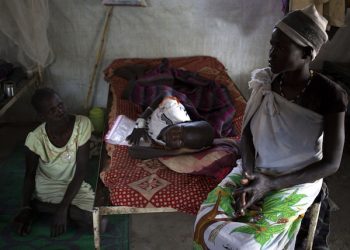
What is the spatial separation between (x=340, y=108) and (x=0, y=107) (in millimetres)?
2333

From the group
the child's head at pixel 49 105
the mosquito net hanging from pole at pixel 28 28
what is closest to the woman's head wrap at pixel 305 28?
the child's head at pixel 49 105

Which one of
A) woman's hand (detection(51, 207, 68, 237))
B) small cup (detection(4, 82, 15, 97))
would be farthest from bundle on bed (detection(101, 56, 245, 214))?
small cup (detection(4, 82, 15, 97))

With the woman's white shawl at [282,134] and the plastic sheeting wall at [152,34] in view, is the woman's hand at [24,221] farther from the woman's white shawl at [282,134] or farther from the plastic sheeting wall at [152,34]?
the plastic sheeting wall at [152,34]

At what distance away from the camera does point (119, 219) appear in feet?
8.21

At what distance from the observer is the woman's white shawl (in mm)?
1688

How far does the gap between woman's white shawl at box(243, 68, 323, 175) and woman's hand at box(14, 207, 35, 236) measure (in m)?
1.45

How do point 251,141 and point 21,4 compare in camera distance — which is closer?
point 251,141

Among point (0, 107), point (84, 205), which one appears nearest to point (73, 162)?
point (84, 205)

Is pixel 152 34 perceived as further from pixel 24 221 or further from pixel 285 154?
pixel 285 154

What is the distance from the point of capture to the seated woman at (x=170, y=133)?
213 centimetres

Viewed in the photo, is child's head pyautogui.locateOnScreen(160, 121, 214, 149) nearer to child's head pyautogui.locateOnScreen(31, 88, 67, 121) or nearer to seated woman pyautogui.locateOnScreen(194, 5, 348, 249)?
seated woman pyautogui.locateOnScreen(194, 5, 348, 249)

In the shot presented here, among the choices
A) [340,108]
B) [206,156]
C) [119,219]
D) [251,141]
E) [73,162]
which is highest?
[340,108]

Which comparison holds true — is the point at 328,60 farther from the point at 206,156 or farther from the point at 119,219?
the point at 119,219

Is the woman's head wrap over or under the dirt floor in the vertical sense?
over
